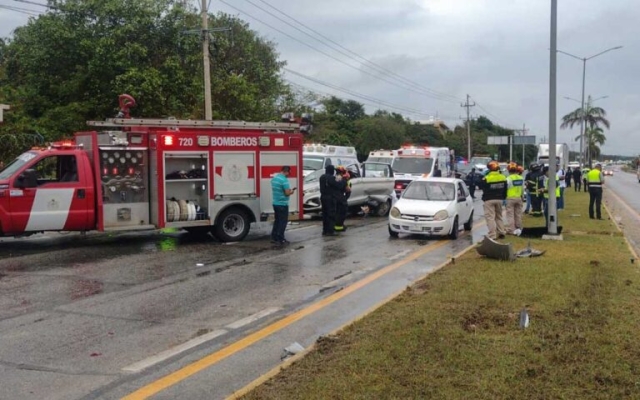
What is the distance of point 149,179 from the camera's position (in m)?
13.4

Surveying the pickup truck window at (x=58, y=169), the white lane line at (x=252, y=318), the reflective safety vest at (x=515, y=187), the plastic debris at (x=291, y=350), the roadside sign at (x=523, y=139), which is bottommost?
the white lane line at (x=252, y=318)

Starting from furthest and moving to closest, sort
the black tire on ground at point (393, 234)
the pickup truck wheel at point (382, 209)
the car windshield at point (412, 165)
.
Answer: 1. the car windshield at point (412, 165)
2. the pickup truck wheel at point (382, 209)
3. the black tire on ground at point (393, 234)

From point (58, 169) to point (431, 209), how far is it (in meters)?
8.03

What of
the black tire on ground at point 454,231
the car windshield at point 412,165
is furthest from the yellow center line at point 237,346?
the car windshield at point 412,165

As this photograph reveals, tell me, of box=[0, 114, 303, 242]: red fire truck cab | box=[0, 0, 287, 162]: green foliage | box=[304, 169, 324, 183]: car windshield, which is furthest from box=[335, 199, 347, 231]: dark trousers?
box=[0, 0, 287, 162]: green foliage

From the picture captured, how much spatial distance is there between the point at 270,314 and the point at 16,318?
287 cm

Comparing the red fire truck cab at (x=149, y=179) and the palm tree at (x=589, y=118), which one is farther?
the palm tree at (x=589, y=118)

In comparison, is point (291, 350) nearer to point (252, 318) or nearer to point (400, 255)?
point (252, 318)

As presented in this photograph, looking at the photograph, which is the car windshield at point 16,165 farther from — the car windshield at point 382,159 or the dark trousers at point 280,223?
the car windshield at point 382,159

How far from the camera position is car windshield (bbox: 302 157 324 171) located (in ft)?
69.8

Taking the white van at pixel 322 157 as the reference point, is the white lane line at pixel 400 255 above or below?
below

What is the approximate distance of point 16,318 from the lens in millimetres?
7383

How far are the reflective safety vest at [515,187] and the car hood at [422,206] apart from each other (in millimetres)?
1396

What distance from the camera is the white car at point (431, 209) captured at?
14.8 metres
